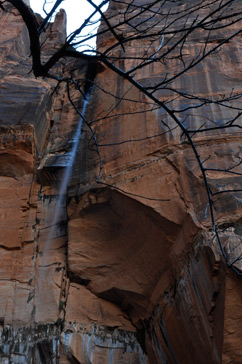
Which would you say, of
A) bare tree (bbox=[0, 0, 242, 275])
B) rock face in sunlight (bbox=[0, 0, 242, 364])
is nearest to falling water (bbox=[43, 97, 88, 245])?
rock face in sunlight (bbox=[0, 0, 242, 364])

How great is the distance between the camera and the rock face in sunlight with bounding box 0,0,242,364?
5633 mm

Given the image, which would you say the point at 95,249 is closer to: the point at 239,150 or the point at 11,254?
the point at 11,254

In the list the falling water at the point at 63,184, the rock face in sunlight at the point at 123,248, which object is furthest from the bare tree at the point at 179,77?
the falling water at the point at 63,184

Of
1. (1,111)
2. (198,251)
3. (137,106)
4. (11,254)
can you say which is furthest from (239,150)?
(1,111)

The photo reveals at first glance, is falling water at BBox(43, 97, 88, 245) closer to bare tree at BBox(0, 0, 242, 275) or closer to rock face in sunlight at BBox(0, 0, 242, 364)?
rock face in sunlight at BBox(0, 0, 242, 364)

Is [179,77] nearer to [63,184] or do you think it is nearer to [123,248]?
[63,184]

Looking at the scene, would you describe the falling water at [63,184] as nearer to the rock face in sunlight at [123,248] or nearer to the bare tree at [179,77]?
the rock face in sunlight at [123,248]

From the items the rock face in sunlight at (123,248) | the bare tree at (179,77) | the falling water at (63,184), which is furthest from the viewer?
the falling water at (63,184)

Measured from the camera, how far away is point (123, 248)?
278 inches

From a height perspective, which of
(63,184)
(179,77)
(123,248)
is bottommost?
(123,248)

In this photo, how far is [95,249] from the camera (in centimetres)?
726

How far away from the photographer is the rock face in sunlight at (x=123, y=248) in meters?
5.63

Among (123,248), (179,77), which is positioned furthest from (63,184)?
(179,77)

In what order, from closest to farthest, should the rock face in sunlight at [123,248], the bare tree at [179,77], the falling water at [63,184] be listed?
the bare tree at [179,77]
the rock face in sunlight at [123,248]
the falling water at [63,184]
